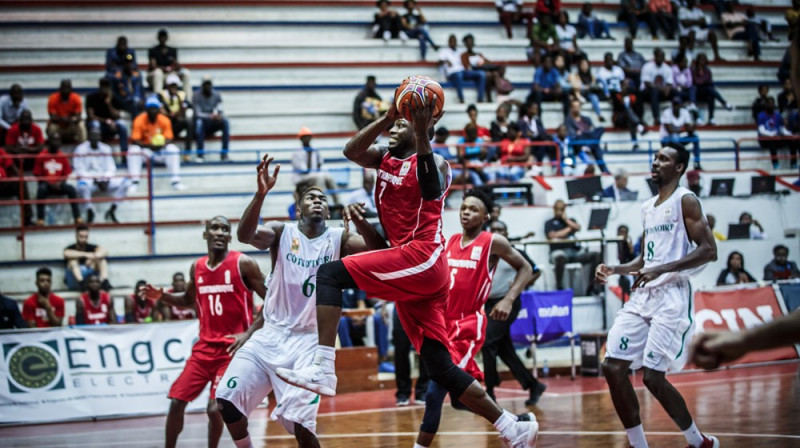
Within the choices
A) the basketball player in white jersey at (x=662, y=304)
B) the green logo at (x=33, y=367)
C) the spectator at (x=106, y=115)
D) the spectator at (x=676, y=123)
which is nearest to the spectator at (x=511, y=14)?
the spectator at (x=676, y=123)

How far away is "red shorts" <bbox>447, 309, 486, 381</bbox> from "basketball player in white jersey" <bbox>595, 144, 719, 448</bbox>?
113 centimetres

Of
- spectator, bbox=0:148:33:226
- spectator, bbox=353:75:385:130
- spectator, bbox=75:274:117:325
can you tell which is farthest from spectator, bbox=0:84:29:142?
spectator, bbox=353:75:385:130

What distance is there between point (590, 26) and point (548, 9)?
129 cm

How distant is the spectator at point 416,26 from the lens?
23.4m

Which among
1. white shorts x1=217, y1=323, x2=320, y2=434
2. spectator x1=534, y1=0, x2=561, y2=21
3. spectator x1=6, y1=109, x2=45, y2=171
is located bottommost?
white shorts x1=217, y1=323, x2=320, y2=434

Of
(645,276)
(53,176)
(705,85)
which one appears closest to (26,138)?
(53,176)

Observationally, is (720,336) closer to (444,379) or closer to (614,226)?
(444,379)

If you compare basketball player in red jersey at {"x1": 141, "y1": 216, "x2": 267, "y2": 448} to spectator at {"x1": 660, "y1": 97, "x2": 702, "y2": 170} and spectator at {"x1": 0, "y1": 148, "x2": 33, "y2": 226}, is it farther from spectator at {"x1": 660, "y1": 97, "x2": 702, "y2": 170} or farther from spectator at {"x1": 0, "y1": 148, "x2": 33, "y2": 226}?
spectator at {"x1": 660, "y1": 97, "x2": 702, "y2": 170}

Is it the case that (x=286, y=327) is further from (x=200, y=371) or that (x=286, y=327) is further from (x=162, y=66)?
(x=162, y=66)

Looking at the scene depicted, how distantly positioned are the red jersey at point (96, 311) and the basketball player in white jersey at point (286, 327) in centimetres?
774

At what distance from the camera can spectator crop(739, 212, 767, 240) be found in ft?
64.1

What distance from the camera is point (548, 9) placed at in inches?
973

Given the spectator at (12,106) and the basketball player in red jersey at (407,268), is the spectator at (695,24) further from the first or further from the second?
the basketball player in red jersey at (407,268)

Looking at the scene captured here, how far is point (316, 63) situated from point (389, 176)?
17.0 m
